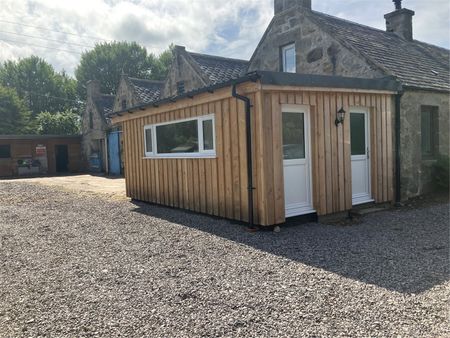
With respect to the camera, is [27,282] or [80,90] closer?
[27,282]

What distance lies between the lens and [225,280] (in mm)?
4184

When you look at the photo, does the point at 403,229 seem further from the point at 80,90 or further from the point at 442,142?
the point at 80,90

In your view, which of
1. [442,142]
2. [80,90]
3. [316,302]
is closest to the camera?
[316,302]

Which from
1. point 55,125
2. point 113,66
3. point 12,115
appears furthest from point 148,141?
point 113,66

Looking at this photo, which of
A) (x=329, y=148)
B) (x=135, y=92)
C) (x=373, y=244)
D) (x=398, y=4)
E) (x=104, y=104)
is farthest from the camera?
(x=104, y=104)

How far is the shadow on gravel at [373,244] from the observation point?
4.23m

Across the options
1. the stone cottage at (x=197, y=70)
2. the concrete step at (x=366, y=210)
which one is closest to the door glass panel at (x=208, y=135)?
the concrete step at (x=366, y=210)

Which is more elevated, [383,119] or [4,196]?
[383,119]

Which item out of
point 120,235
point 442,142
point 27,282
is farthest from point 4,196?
point 442,142

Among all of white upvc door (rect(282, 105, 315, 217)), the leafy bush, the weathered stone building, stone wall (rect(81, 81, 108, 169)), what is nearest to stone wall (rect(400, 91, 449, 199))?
the leafy bush

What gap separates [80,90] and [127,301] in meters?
45.1

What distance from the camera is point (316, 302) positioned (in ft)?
11.6

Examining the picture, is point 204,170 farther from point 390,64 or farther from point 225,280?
point 390,64

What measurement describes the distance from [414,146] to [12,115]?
37746mm
